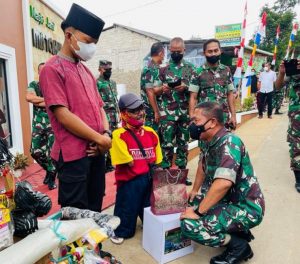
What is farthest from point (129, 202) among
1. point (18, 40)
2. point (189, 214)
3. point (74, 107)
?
point (18, 40)

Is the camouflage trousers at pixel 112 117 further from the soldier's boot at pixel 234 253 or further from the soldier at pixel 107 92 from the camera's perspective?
the soldier's boot at pixel 234 253

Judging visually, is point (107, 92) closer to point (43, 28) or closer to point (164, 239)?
point (43, 28)

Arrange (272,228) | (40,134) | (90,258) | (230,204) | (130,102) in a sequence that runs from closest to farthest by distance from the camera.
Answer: (90,258), (230,204), (130,102), (272,228), (40,134)

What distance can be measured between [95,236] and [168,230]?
78cm

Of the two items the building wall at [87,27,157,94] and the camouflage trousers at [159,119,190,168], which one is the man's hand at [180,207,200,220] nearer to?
the camouflage trousers at [159,119,190,168]

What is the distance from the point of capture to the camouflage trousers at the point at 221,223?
2.24 meters

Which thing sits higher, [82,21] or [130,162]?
[82,21]

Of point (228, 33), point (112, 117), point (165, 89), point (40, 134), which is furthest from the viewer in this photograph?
point (228, 33)

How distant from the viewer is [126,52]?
1970 cm

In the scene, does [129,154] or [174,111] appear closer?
[129,154]

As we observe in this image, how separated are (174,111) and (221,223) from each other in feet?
6.45

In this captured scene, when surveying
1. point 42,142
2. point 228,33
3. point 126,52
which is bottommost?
point 42,142

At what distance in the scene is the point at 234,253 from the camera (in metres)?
2.26

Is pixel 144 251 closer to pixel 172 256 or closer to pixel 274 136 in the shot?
pixel 172 256
